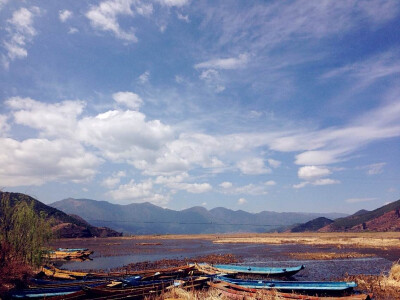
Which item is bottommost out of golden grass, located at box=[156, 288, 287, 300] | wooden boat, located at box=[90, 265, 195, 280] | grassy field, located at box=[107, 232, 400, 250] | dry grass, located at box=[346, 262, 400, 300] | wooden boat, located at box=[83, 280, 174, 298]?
grassy field, located at box=[107, 232, 400, 250]

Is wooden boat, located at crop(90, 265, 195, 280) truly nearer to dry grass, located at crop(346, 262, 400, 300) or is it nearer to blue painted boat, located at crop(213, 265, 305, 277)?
blue painted boat, located at crop(213, 265, 305, 277)

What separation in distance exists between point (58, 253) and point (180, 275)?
111ft

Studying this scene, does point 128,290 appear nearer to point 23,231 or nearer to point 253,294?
point 253,294

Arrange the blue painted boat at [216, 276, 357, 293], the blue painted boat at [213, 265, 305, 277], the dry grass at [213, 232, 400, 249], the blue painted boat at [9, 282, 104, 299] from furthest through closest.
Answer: the dry grass at [213, 232, 400, 249]
the blue painted boat at [213, 265, 305, 277]
the blue painted boat at [216, 276, 357, 293]
the blue painted boat at [9, 282, 104, 299]

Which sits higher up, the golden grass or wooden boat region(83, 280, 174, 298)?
wooden boat region(83, 280, 174, 298)

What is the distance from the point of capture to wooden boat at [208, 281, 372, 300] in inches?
605

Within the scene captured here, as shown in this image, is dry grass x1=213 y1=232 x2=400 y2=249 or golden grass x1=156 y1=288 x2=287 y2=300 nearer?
golden grass x1=156 y1=288 x2=287 y2=300

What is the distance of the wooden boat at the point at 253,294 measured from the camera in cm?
1537

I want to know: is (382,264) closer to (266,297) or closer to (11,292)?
(266,297)

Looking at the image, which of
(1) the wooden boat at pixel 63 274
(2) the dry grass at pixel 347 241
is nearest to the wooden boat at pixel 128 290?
(1) the wooden boat at pixel 63 274

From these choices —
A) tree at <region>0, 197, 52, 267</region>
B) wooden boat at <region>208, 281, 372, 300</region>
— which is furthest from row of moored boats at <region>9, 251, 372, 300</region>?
tree at <region>0, 197, 52, 267</region>

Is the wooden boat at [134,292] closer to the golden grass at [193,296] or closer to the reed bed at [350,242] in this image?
the golden grass at [193,296]

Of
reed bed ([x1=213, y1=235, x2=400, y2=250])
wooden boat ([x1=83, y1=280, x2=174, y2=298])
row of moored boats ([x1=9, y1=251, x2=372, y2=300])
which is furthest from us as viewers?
reed bed ([x1=213, y1=235, x2=400, y2=250])

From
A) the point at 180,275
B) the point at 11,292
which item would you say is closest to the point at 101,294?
the point at 11,292
